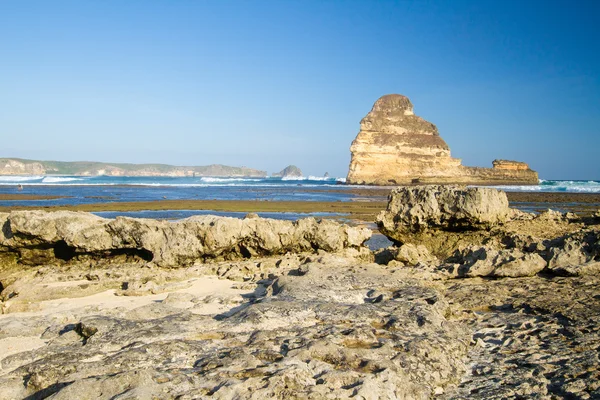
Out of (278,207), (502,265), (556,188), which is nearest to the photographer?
(502,265)

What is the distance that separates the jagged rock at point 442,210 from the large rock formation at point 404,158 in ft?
252

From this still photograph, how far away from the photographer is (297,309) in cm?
560

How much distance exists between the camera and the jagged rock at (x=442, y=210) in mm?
11492

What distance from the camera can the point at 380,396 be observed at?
3.68m

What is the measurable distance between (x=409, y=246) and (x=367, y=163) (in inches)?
3311

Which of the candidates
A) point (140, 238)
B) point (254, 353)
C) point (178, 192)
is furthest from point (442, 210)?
point (178, 192)

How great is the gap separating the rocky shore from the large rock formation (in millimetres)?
79430

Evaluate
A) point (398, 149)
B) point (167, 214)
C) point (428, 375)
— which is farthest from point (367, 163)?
point (428, 375)

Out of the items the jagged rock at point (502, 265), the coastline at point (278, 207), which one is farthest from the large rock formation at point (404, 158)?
the jagged rock at point (502, 265)

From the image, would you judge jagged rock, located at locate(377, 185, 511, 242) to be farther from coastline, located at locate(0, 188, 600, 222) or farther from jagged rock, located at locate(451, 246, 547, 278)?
coastline, located at locate(0, 188, 600, 222)

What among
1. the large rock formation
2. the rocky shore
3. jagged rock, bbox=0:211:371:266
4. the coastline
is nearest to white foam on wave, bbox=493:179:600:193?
the large rock formation

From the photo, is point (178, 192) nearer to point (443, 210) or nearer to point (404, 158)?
point (443, 210)

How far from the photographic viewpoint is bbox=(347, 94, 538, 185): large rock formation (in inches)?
3652

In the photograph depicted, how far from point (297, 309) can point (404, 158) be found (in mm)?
92219
